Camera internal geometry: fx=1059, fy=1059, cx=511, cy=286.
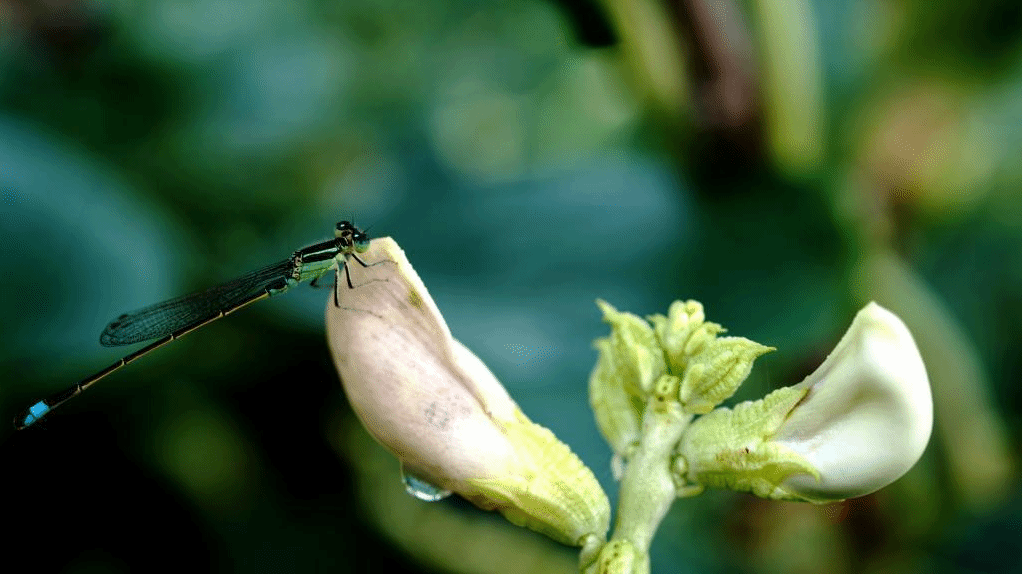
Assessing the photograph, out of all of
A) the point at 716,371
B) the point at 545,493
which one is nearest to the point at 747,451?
the point at 716,371

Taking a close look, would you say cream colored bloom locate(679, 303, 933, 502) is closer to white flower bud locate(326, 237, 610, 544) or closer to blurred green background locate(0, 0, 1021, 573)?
white flower bud locate(326, 237, 610, 544)

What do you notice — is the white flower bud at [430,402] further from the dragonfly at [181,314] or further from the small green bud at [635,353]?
the dragonfly at [181,314]

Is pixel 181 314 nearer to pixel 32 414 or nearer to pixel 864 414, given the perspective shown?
pixel 32 414

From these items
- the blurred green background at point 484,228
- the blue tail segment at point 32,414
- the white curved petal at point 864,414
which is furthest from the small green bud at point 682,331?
the blue tail segment at point 32,414

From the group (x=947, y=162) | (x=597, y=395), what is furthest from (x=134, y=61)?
(x=947, y=162)

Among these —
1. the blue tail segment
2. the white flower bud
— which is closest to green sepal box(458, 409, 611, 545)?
the white flower bud

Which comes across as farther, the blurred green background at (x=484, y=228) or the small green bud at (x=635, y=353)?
the blurred green background at (x=484, y=228)
